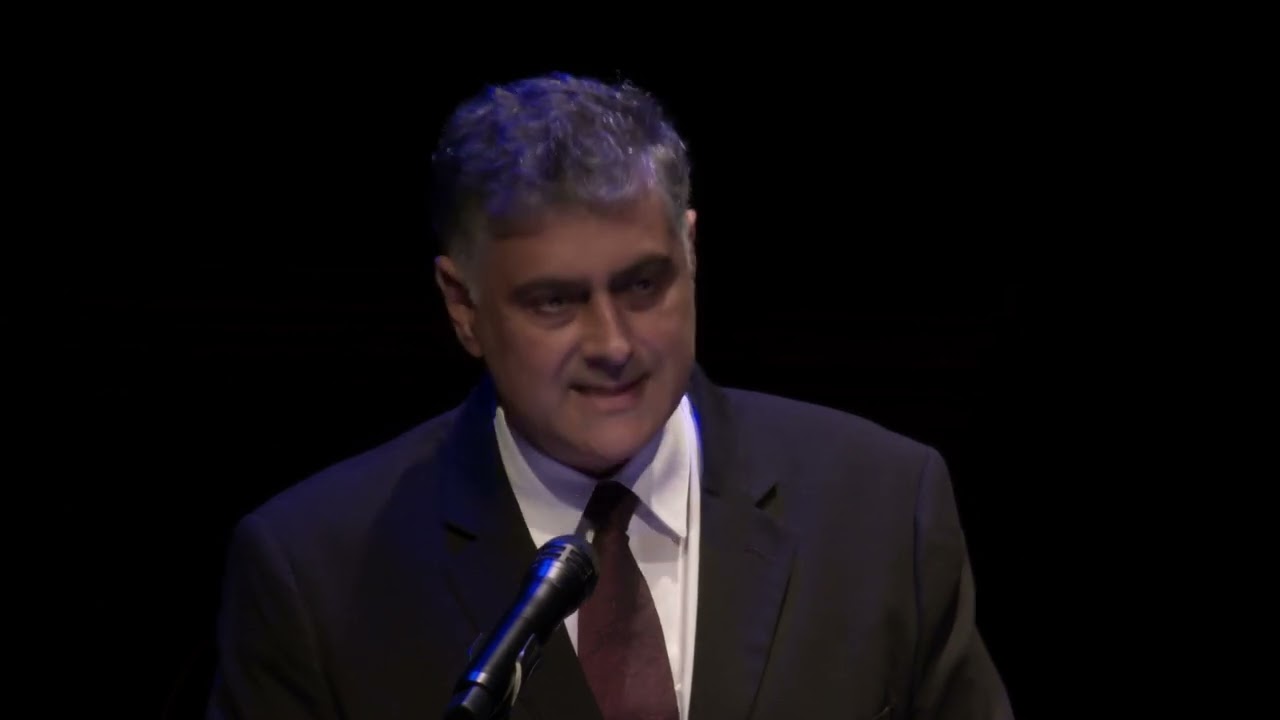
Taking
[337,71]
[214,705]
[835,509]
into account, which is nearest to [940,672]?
[835,509]

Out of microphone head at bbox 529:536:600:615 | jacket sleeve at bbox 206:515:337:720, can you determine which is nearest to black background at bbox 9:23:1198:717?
jacket sleeve at bbox 206:515:337:720

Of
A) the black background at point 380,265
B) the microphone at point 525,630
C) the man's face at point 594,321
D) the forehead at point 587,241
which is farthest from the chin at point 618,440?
the black background at point 380,265

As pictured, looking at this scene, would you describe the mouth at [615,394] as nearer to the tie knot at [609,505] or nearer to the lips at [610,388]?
the lips at [610,388]

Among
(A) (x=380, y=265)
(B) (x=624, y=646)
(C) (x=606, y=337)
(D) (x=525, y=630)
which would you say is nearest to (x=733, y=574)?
(B) (x=624, y=646)

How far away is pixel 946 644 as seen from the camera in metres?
2.21

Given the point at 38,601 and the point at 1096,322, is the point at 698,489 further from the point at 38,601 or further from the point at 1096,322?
the point at 38,601

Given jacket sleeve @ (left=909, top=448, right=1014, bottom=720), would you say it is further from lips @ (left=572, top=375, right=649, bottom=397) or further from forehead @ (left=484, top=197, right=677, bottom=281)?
forehead @ (left=484, top=197, right=677, bottom=281)

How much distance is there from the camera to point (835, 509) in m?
2.26

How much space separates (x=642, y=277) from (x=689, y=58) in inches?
33.8

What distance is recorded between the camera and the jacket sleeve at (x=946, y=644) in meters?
2.20

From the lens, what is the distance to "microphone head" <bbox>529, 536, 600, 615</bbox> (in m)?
1.52

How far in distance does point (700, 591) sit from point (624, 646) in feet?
0.43

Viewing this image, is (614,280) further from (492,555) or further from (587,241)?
(492,555)

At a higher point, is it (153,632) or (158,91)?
(158,91)
